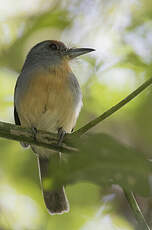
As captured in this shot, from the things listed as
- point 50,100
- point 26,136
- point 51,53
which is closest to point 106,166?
point 26,136

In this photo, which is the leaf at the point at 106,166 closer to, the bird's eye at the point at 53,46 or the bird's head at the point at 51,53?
the bird's head at the point at 51,53

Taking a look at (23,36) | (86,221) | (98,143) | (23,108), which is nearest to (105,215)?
(86,221)

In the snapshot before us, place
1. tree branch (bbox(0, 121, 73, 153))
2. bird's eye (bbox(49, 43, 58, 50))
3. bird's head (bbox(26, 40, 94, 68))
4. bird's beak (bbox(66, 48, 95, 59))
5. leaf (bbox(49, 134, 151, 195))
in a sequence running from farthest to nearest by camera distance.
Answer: bird's eye (bbox(49, 43, 58, 50))
bird's head (bbox(26, 40, 94, 68))
bird's beak (bbox(66, 48, 95, 59))
tree branch (bbox(0, 121, 73, 153))
leaf (bbox(49, 134, 151, 195))

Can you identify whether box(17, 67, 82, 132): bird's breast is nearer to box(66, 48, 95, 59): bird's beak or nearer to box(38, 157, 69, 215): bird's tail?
box(66, 48, 95, 59): bird's beak

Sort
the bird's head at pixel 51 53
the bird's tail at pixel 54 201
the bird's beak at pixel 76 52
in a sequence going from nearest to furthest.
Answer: the bird's tail at pixel 54 201
the bird's beak at pixel 76 52
the bird's head at pixel 51 53

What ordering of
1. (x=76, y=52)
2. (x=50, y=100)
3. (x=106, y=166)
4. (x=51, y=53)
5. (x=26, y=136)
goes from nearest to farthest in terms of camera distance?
1. (x=106, y=166)
2. (x=26, y=136)
3. (x=50, y=100)
4. (x=76, y=52)
5. (x=51, y=53)

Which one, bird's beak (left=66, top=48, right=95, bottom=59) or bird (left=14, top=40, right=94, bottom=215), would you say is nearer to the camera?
A: bird (left=14, top=40, right=94, bottom=215)

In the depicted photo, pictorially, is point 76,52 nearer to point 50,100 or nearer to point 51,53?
point 51,53

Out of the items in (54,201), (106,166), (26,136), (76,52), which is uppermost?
(106,166)

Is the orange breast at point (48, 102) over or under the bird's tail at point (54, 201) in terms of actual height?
over

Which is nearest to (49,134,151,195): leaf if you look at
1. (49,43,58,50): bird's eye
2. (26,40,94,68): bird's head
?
(26,40,94,68): bird's head

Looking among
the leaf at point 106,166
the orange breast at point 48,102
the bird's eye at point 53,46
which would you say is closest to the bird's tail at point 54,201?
the orange breast at point 48,102

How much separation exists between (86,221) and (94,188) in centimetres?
25

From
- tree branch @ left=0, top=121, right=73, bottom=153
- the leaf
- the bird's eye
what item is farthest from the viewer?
the bird's eye
